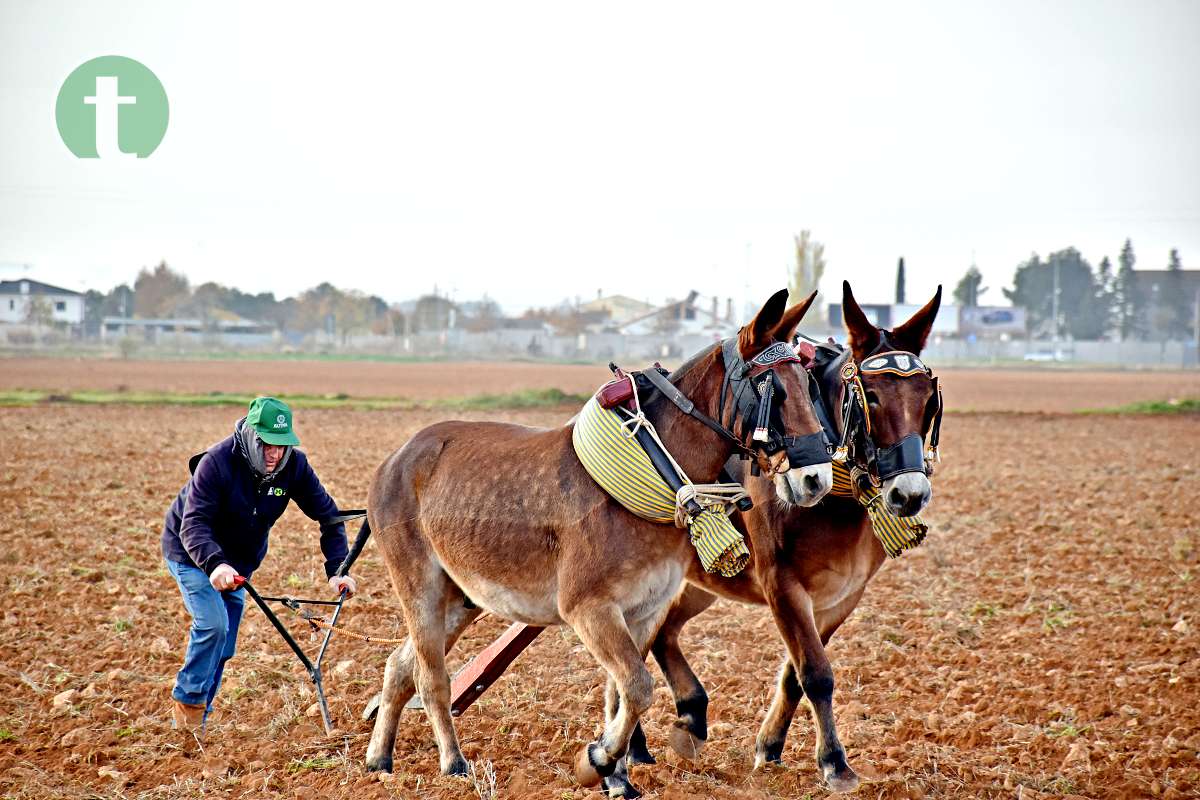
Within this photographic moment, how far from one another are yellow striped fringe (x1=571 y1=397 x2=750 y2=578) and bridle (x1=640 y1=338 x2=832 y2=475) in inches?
11.5

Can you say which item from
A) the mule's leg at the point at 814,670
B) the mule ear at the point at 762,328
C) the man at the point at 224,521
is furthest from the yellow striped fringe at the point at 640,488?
the man at the point at 224,521

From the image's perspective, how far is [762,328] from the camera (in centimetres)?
486

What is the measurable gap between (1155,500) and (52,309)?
84588 millimetres

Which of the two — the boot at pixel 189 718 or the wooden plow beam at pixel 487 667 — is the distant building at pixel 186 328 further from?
the wooden plow beam at pixel 487 667

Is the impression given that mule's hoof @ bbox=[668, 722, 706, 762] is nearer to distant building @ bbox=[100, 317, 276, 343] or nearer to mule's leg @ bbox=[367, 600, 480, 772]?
mule's leg @ bbox=[367, 600, 480, 772]

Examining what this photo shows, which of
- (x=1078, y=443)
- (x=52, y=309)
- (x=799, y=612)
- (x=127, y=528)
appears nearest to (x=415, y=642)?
(x=799, y=612)

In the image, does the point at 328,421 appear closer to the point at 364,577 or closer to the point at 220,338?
the point at 364,577

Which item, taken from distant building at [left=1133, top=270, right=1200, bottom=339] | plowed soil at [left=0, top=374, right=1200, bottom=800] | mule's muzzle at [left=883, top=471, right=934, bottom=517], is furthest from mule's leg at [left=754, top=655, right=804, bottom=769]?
distant building at [left=1133, top=270, right=1200, bottom=339]

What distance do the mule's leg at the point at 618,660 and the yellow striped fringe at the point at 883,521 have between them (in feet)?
4.81

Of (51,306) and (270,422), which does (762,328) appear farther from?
(51,306)

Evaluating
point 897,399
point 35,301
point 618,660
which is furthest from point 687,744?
point 35,301

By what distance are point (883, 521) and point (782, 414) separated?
4.19 ft

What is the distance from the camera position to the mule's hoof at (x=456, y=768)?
5.66m

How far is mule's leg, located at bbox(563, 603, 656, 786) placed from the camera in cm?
473
